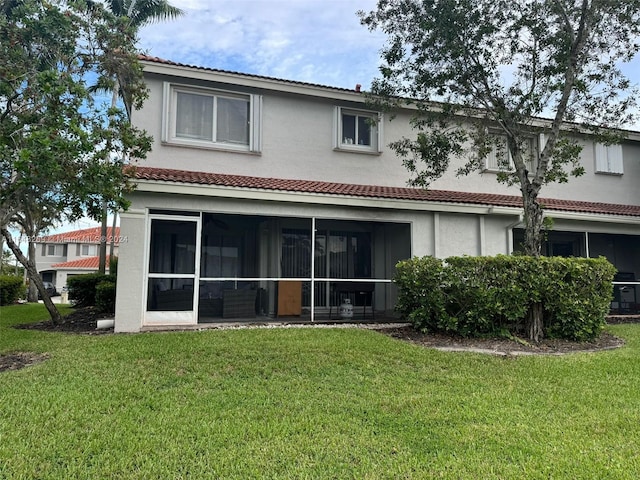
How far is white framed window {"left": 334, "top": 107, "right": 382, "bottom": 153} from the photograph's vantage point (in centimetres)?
1284

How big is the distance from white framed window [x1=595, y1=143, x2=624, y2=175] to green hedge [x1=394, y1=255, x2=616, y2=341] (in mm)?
7662

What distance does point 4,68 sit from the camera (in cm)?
766

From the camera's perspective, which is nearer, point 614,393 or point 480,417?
point 480,417

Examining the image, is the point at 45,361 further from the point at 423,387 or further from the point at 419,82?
the point at 419,82

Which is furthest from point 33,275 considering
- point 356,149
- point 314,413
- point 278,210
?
point 314,413

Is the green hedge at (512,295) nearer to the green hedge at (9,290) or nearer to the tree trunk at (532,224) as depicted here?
the tree trunk at (532,224)

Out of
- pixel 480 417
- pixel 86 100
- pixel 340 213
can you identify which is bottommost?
pixel 480 417

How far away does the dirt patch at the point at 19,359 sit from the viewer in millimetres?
6582

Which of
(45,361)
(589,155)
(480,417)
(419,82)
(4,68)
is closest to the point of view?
(480,417)

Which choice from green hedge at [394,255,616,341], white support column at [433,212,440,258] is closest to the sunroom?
white support column at [433,212,440,258]

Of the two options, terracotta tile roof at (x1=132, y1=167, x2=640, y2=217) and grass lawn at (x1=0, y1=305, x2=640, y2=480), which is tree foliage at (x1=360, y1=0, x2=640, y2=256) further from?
grass lawn at (x1=0, y1=305, x2=640, y2=480)

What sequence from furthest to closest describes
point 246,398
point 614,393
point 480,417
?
point 614,393
point 246,398
point 480,417

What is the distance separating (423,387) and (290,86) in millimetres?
9042

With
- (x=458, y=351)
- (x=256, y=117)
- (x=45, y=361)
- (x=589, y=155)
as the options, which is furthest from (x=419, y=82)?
(x=45, y=361)
